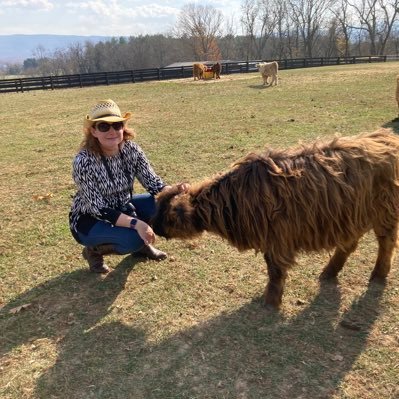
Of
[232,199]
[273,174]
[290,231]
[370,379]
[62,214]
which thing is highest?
[273,174]

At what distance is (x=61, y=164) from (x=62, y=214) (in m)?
3.02

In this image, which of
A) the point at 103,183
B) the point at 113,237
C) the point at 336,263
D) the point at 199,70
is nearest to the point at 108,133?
the point at 103,183

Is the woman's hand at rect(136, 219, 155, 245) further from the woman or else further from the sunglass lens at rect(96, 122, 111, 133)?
the sunglass lens at rect(96, 122, 111, 133)

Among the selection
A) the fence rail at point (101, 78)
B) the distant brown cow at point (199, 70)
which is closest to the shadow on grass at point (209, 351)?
the distant brown cow at point (199, 70)

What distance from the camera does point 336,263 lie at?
3988 millimetres

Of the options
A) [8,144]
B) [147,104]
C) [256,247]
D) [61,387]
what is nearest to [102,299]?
[61,387]

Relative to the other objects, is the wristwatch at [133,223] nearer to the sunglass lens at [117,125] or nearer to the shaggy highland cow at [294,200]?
the shaggy highland cow at [294,200]

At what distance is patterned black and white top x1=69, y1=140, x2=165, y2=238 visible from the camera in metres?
3.85

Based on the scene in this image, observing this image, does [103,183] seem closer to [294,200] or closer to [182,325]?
[182,325]

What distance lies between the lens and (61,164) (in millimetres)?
8656

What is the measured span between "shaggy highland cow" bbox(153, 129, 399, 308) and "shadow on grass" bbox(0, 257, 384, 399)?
1.49ft

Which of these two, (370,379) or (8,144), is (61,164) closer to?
(8,144)

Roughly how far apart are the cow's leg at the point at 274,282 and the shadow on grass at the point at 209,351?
4.6 inches

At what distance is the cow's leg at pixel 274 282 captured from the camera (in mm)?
3508
